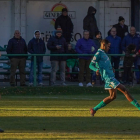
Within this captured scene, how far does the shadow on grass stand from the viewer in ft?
33.4

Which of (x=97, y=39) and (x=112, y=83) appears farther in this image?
(x=97, y=39)

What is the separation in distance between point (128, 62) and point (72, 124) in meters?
9.09

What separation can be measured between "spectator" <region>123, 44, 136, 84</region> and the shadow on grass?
785cm

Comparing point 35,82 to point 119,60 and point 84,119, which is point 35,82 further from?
point 84,119

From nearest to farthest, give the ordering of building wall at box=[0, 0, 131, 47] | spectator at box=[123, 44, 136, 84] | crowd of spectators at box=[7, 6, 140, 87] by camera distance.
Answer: crowd of spectators at box=[7, 6, 140, 87] < spectator at box=[123, 44, 136, 84] < building wall at box=[0, 0, 131, 47]

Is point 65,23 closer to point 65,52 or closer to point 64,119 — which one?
point 65,52

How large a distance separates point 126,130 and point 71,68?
9.74 meters

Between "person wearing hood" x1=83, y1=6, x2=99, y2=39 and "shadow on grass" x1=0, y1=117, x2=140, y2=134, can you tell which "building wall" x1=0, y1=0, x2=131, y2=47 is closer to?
"person wearing hood" x1=83, y1=6, x2=99, y2=39

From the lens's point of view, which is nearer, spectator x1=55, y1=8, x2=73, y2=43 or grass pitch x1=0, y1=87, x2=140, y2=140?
grass pitch x1=0, y1=87, x2=140, y2=140

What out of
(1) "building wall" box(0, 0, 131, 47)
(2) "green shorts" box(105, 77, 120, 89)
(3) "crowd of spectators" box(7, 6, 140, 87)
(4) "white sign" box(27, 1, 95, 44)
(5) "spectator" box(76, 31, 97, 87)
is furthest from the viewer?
(4) "white sign" box(27, 1, 95, 44)

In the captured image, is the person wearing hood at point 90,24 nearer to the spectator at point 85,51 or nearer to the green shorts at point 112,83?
the spectator at point 85,51

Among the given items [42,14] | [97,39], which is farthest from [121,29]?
[42,14]

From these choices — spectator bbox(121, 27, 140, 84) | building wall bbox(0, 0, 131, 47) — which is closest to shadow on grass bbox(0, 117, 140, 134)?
spectator bbox(121, 27, 140, 84)

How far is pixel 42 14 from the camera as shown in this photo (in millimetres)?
23672
